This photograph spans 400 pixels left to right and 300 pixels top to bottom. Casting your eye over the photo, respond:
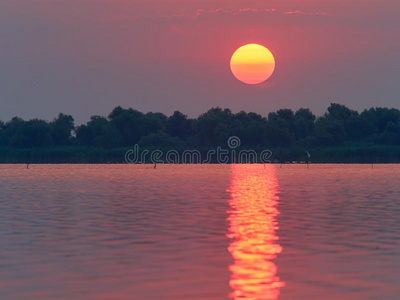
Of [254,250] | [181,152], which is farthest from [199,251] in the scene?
[181,152]

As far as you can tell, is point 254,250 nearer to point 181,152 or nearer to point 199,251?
point 199,251

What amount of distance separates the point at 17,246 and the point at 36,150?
173490 mm

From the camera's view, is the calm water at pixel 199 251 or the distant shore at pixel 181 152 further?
the distant shore at pixel 181 152

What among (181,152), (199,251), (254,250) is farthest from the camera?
(181,152)

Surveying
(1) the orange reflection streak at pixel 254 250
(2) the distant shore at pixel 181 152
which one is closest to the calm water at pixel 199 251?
(1) the orange reflection streak at pixel 254 250

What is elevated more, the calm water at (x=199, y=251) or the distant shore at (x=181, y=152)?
the distant shore at (x=181, y=152)

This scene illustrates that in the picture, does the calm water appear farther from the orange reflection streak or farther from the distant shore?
the distant shore

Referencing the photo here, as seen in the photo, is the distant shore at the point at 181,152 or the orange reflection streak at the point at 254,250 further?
the distant shore at the point at 181,152

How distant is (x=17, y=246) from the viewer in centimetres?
2242

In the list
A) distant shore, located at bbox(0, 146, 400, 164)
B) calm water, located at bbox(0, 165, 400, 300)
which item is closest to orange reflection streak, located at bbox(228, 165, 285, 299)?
calm water, located at bbox(0, 165, 400, 300)

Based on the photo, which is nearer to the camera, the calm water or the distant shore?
the calm water

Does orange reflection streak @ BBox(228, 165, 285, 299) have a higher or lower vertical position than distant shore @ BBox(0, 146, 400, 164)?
lower

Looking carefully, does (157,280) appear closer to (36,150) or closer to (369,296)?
(369,296)

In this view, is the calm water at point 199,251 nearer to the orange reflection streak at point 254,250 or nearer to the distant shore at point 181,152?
the orange reflection streak at point 254,250
